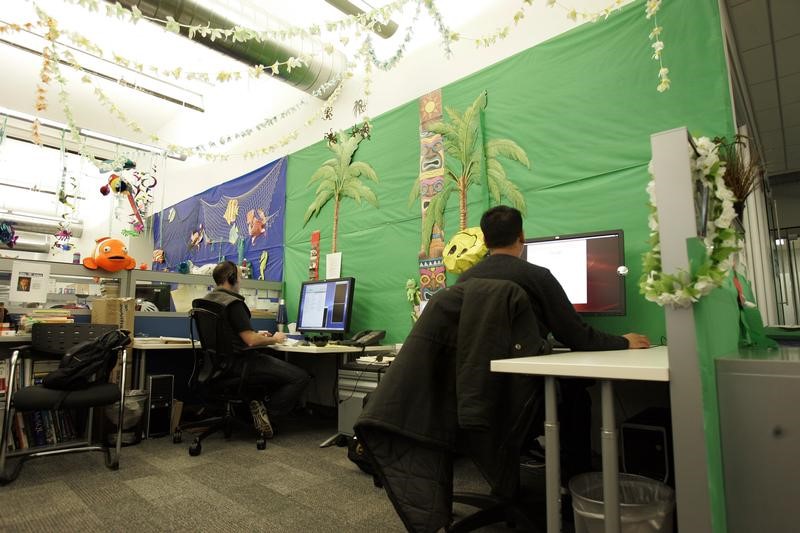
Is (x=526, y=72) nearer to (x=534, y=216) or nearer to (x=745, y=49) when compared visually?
(x=534, y=216)

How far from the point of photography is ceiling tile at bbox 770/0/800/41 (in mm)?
2969

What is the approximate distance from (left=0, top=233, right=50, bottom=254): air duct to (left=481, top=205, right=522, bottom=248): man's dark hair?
11296 mm

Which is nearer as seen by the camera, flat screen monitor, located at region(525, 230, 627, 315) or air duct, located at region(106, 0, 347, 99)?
flat screen monitor, located at region(525, 230, 627, 315)

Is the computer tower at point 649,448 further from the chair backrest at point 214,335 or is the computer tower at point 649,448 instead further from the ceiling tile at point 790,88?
the ceiling tile at point 790,88

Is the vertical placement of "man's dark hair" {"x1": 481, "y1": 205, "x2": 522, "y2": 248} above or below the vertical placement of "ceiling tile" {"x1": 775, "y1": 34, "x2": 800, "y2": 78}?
below

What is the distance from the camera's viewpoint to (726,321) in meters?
1.36

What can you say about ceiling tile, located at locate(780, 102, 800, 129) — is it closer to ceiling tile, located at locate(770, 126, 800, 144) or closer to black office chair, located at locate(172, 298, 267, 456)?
ceiling tile, located at locate(770, 126, 800, 144)

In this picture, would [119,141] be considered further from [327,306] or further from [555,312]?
[555,312]

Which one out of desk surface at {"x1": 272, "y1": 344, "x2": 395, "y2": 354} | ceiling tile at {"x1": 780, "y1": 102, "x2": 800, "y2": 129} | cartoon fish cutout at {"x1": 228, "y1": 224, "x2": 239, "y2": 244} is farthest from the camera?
cartoon fish cutout at {"x1": 228, "y1": 224, "x2": 239, "y2": 244}

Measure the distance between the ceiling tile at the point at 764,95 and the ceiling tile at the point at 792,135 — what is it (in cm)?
74

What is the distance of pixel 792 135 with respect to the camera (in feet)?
15.9

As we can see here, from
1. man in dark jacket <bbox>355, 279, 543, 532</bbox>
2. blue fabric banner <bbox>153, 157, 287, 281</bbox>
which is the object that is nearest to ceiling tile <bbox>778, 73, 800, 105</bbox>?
man in dark jacket <bbox>355, 279, 543, 532</bbox>

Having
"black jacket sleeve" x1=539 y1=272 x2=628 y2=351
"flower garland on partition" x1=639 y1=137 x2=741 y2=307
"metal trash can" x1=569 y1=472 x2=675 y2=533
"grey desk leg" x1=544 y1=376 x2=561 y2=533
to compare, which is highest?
"flower garland on partition" x1=639 y1=137 x2=741 y2=307

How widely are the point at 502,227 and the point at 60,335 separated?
8.29ft
